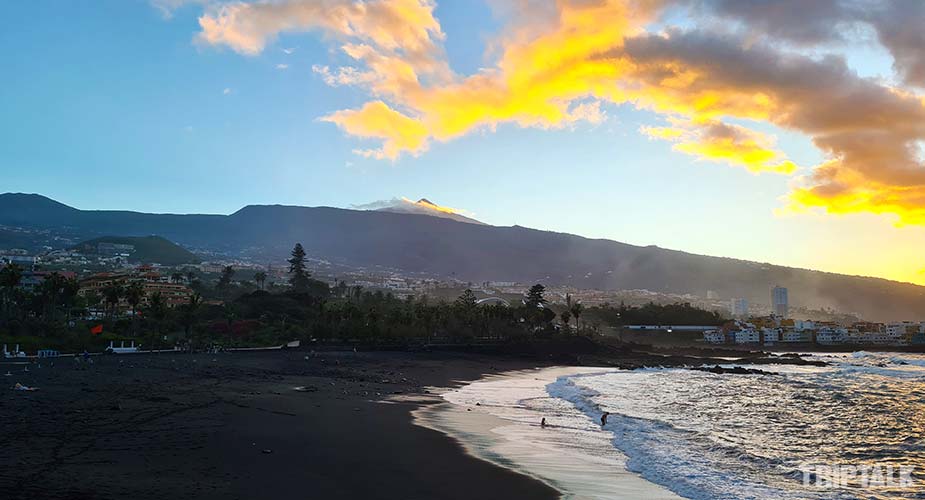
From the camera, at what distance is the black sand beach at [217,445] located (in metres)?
11.8

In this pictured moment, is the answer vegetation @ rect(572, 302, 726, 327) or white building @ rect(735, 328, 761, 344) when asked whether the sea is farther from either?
vegetation @ rect(572, 302, 726, 327)

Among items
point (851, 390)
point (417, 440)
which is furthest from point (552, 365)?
point (417, 440)

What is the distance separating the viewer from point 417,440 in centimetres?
1914

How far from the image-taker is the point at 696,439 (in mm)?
22969

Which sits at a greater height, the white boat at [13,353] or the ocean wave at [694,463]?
the ocean wave at [694,463]

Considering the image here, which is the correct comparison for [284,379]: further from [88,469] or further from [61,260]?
[61,260]

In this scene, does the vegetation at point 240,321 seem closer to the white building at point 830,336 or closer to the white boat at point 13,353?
the white boat at point 13,353

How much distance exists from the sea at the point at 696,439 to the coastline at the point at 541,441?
55mm

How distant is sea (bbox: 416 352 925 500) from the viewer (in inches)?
632

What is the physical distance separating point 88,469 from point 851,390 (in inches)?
1951

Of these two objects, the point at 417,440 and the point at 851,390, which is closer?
the point at 417,440

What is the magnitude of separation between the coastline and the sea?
0.18ft

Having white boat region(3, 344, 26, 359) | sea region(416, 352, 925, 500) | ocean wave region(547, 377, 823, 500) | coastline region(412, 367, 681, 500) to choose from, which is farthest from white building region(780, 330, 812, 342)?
white boat region(3, 344, 26, 359)

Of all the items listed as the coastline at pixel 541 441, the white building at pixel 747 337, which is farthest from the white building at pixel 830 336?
the coastline at pixel 541 441
